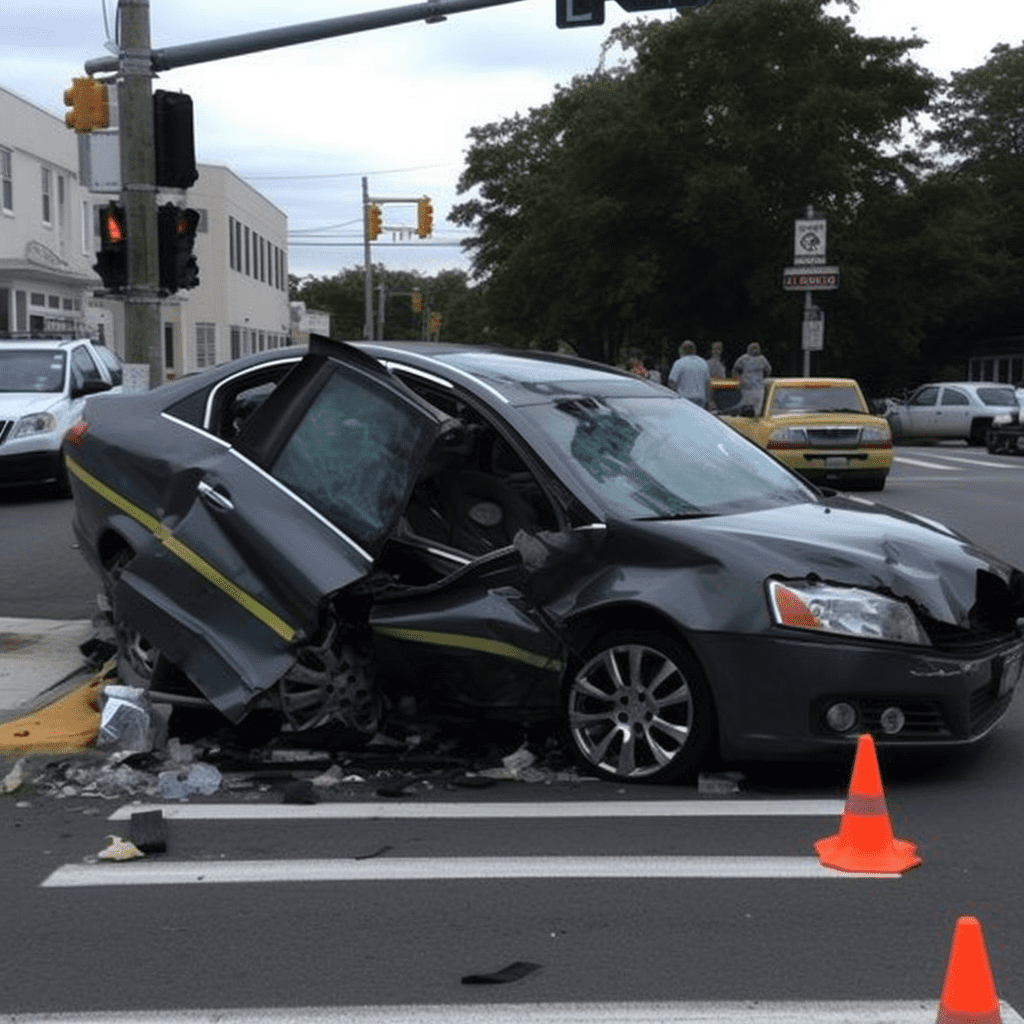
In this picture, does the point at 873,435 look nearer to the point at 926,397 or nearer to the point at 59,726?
the point at 59,726

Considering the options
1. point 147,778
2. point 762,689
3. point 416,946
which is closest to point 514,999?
point 416,946

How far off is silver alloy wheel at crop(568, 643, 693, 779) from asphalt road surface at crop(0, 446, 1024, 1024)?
131 millimetres

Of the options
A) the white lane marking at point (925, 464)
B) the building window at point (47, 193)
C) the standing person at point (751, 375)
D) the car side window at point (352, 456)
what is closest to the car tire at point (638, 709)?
the car side window at point (352, 456)

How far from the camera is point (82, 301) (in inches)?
1735

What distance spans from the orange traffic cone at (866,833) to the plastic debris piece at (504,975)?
134 cm

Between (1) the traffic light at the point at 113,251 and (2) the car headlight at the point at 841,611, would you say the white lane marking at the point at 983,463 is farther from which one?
(2) the car headlight at the point at 841,611

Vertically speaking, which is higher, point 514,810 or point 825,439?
point 825,439

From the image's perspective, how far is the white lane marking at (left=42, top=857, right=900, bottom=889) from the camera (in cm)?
513

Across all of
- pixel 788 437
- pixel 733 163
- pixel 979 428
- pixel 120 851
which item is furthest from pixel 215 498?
pixel 733 163

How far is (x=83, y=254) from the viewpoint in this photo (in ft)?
144

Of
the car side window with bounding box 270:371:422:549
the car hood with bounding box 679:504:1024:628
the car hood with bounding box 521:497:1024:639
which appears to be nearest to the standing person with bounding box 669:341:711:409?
the car hood with bounding box 679:504:1024:628

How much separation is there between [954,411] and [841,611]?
107ft

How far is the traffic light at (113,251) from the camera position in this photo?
12344 millimetres

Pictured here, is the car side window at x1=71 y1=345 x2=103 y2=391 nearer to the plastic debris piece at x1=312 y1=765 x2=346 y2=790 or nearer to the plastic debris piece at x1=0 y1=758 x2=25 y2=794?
the plastic debris piece at x1=0 y1=758 x2=25 y2=794
